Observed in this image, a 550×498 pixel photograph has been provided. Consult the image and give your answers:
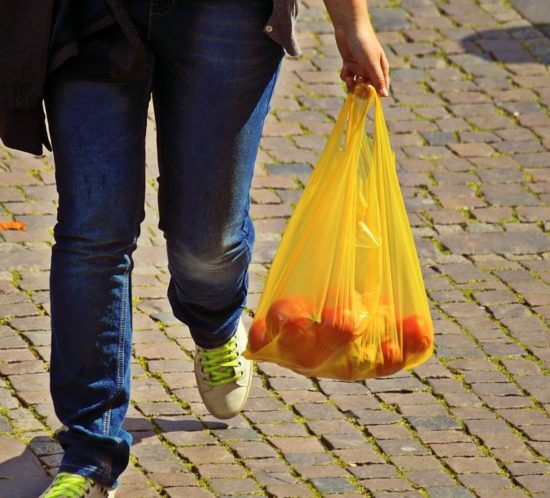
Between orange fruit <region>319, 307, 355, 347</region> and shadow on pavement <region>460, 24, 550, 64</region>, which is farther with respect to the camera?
shadow on pavement <region>460, 24, 550, 64</region>

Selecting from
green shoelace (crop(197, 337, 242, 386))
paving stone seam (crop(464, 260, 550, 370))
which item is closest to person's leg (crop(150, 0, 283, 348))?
green shoelace (crop(197, 337, 242, 386))

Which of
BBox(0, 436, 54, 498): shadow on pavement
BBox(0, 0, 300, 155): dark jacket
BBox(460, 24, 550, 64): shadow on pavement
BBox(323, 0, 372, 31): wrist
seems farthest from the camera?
BBox(460, 24, 550, 64): shadow on pavement

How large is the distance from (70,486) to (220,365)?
69 cm

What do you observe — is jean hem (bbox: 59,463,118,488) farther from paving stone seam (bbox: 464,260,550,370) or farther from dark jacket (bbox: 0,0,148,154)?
paving stone seam (bbox: 464,260,550,370)

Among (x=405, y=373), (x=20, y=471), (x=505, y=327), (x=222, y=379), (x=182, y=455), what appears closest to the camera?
(x=20, y=471)

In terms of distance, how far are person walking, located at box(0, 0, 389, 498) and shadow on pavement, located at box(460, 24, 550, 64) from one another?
153 inches

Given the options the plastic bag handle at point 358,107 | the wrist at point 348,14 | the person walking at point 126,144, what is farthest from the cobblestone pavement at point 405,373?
the wrist at point 348,14

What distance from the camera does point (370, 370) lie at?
331 cm

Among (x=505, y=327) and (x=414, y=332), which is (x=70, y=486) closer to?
(x=414, y=332)

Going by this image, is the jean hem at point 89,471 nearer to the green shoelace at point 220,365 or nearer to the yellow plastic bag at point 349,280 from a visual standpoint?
the yellow plastic bag at point 349,280

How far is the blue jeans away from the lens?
3.08 metres

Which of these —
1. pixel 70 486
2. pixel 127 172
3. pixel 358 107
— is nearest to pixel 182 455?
pixel 70 486

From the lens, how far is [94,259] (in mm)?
3154

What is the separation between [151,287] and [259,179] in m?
1.09
